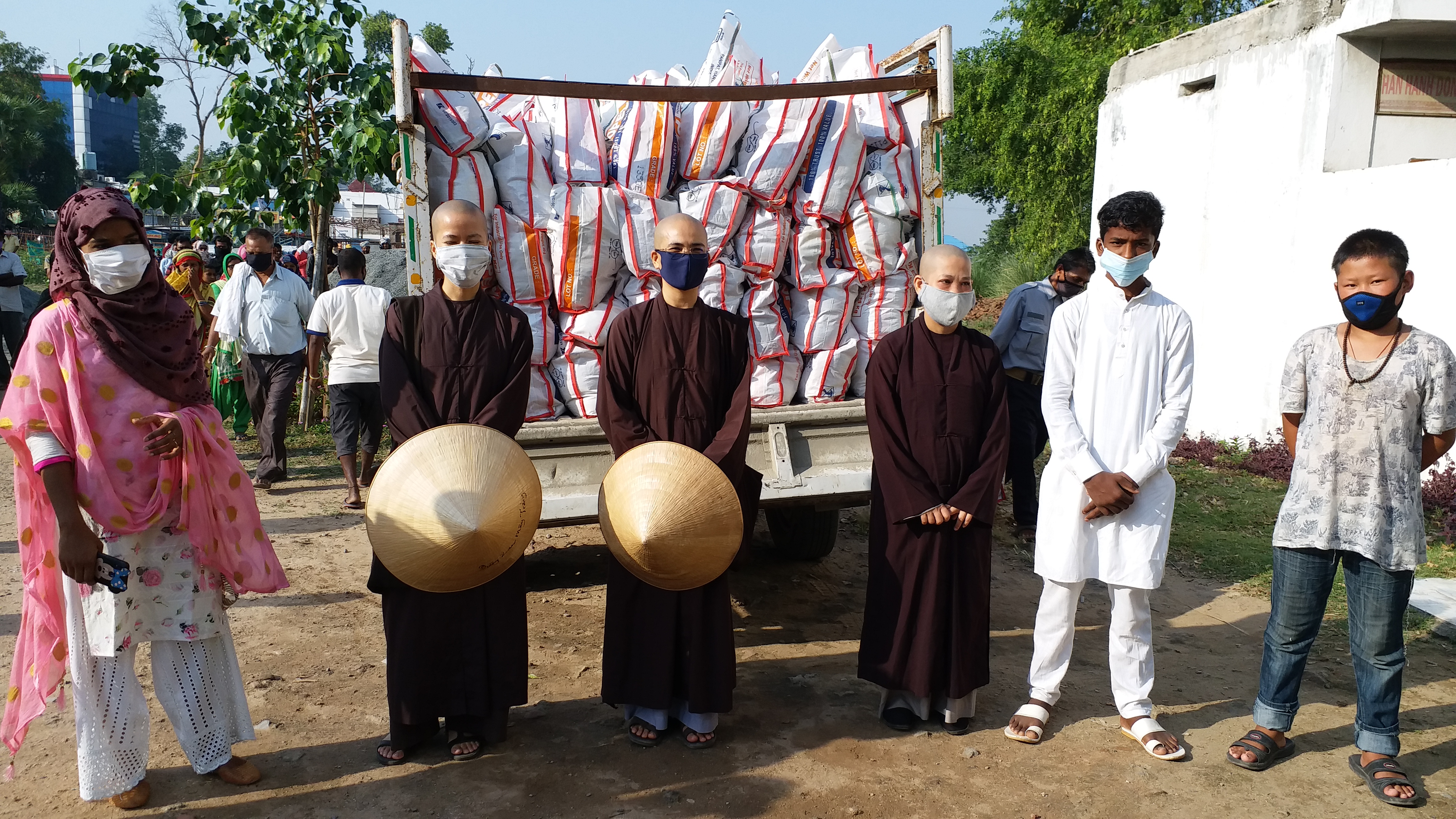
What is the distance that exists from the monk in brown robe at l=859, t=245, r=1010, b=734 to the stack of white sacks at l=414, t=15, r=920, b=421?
0.93 m

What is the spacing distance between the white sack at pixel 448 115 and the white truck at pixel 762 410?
5 centimetres

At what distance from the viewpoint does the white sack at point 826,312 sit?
Answer: 15.9ft

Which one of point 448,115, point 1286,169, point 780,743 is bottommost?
point 780,743

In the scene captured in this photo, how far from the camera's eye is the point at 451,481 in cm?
321

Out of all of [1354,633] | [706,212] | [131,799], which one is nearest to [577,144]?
[706,212]

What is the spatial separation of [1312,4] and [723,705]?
8.09 m

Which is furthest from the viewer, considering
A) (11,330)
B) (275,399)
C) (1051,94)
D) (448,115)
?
(1051,94)

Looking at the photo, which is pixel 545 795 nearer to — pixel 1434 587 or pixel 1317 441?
pixel 1317 441

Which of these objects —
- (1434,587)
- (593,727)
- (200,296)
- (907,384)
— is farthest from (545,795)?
(200,296)

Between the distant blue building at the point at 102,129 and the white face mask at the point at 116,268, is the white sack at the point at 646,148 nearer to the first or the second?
the white face mask at the point at 116,268

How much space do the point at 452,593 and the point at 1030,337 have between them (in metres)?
4.00

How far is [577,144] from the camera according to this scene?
476 centimetres

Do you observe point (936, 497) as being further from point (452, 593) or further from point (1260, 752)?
point (452, 593)

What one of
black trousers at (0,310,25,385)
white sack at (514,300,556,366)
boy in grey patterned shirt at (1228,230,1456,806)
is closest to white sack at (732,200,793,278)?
white sack at (514,300,556,366)
